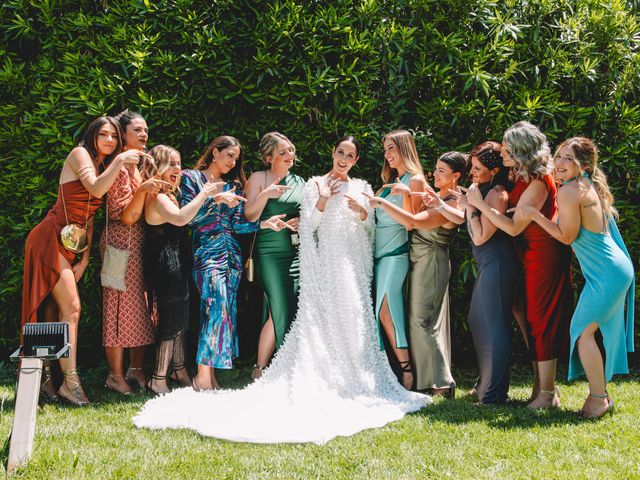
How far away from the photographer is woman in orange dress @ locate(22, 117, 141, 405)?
5051 millimetres

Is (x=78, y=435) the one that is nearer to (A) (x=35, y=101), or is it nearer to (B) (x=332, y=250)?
(B) (x=332, y=250)

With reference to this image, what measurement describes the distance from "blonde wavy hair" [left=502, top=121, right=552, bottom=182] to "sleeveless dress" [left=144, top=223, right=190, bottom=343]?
2.95m

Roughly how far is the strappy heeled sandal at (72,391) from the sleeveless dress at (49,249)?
1.76 ft

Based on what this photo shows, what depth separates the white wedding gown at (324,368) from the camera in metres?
4.63

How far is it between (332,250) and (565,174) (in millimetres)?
2038

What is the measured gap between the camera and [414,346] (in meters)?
5.55

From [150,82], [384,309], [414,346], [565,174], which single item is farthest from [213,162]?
[565,174]

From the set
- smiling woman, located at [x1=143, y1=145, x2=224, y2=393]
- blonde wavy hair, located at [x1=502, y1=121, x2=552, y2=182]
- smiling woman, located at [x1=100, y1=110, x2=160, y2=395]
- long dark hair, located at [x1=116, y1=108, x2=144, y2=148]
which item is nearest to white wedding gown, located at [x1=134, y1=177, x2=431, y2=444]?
smiling woman, located at [x1=143, y1=145, x2=224, y2=393]

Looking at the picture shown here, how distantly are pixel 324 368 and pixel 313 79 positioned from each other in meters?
2.71

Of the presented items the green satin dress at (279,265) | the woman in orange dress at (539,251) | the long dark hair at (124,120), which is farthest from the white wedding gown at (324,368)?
the long dark hair at (124,120)

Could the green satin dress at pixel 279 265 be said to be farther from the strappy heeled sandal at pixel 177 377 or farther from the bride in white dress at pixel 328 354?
the strappy heeled sandal at pixel 177 377

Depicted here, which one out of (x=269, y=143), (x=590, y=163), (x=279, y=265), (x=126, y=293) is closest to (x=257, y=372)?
(x=279, y=265)

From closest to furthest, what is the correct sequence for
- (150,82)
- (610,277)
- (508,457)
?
1. (508,457)
2. (610,277)
3. (150,82)

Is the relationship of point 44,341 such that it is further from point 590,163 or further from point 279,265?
point 590,163
